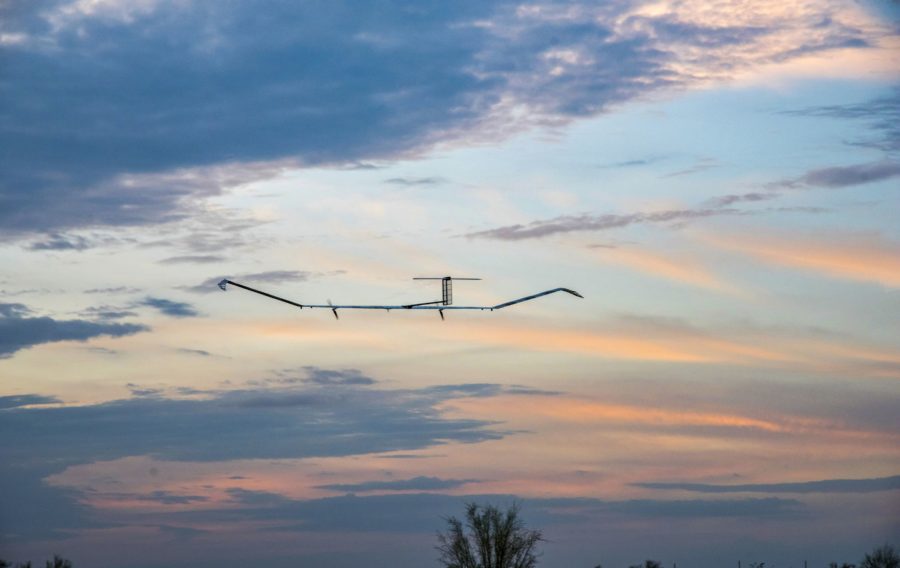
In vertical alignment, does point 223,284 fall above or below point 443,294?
below

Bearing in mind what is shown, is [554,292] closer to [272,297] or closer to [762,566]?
[272,297]

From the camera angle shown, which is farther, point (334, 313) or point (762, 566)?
point (762, 566)

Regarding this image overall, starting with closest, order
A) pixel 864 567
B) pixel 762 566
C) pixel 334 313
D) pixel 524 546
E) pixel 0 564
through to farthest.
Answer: pixel 334 313 → pixel 524 546 → pixel 0 564 → pixel 864 567 → pixel 762 566

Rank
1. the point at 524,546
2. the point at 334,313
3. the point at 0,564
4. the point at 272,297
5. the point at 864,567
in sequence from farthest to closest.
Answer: the point at 864,567, the point at 0,564, the point at 524,546, the point at 334,313, the point at 272,297

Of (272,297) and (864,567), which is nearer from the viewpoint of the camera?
(272,297)

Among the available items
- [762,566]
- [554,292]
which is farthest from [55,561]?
[554,292]

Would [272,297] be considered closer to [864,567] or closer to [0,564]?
[0,564]

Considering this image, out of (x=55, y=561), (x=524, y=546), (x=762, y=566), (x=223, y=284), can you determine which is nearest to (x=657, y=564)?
(x=762, y=566)

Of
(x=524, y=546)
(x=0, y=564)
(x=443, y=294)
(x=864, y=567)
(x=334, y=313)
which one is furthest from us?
(x=864, y=567)

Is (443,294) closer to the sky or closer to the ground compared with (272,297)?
closer to the sky
